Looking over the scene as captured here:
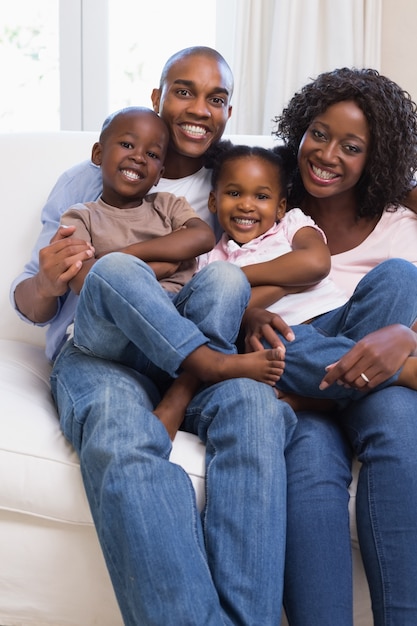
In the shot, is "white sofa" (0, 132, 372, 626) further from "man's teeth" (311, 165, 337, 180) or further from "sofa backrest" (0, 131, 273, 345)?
"man's teeth" (311, 165, 337, 180)

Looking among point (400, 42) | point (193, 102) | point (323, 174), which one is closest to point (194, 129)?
point (193, 102)

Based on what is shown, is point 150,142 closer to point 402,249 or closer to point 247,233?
point 247,233

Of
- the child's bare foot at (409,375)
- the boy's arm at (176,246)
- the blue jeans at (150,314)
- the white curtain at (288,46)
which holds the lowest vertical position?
the child's bare foot at (409,375)

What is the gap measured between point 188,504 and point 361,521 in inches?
11.1

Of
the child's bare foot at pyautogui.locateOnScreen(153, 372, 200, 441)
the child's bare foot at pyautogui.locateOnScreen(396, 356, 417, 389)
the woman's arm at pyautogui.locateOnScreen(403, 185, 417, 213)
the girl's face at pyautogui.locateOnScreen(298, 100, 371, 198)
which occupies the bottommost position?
the child's bare foot at pyautogui.locateOnScreen(153, 372, 200, 441)

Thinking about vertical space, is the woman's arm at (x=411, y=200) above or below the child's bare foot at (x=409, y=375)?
above

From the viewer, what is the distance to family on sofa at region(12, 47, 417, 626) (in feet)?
3.79

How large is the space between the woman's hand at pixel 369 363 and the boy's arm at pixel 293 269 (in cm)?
23

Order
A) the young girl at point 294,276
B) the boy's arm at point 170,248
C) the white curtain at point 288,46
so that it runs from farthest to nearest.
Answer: the white curtain at point 288,46 < the boy's arm at point 170,248 < the young girl at point 294,276

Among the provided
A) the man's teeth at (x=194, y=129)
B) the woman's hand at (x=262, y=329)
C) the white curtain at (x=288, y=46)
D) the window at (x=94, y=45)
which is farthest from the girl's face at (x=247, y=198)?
the window at (x=94, y=45)

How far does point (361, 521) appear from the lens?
1.27m

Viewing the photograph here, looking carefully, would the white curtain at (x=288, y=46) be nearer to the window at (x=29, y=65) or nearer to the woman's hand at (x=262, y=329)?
the window at (x=29, y=65)

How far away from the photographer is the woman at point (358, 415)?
1218 mm

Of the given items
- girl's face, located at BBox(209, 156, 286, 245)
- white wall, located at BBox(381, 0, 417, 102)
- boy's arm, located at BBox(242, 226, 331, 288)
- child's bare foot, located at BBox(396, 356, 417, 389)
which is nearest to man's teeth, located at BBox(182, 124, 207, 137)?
girl's face, located at BBox(209, 156, 286, 245)
